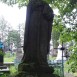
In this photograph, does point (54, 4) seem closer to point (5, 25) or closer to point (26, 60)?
point (26, 60)

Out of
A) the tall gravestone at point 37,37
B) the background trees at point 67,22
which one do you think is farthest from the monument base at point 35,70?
the background trees at point 67,22

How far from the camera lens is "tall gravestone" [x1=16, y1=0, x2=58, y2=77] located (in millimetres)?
7805

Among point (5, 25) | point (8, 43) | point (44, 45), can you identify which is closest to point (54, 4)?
point (44, 45)

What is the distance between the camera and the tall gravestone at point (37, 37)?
25.6ft

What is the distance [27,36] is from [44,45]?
1.94ft

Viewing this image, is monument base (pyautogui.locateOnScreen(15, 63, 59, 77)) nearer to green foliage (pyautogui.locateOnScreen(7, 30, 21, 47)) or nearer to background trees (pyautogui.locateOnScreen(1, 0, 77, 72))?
background trees (pyautogui.locateOnScreen(1, 0, 77, 72))

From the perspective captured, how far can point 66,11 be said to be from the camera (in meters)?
11.8

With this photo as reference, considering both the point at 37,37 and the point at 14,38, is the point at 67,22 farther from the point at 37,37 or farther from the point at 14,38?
the point at 14,38

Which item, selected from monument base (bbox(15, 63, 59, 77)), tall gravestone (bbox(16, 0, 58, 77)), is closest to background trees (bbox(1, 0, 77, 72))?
tall gravestone (bbox(16, 0, 58, 77))

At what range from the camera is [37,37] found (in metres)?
8.19

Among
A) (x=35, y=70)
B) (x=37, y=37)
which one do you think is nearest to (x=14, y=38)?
(x=37, y=37)

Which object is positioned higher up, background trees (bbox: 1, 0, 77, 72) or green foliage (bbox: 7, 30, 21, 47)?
green foliage (bbox: 7, 30, 21, 47)

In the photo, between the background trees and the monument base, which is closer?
the monument base

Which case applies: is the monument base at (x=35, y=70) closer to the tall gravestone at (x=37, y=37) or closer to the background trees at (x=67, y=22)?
the tall gravestone at (x=37, y=37)
